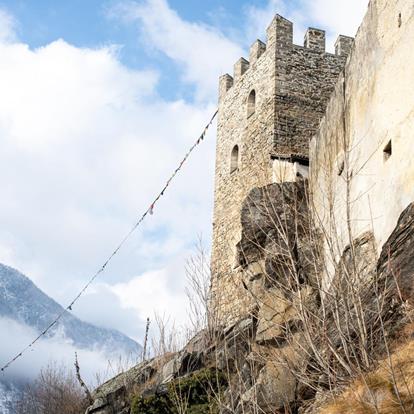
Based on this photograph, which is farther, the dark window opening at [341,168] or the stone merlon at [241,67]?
the stone merlon at [241,67]

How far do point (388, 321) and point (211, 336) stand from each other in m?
8.83

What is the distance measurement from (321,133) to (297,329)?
5922mm

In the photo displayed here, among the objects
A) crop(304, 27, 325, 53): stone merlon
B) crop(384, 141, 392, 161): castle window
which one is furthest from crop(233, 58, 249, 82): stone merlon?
crop(384, 141, 392, 161): castle window

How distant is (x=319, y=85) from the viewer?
19641mm

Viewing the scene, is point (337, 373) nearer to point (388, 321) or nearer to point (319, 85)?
point (388, 321)

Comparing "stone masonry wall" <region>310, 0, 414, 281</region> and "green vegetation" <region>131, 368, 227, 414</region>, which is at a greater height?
"stone masonry wall" <region>310, 0, 414, 281</region>

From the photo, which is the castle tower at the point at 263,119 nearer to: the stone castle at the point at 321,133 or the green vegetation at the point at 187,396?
the stone castle at the point at 321,133

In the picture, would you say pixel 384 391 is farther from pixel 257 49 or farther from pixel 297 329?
pixel 257 49

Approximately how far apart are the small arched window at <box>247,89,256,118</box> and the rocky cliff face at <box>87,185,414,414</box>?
5.50 meters

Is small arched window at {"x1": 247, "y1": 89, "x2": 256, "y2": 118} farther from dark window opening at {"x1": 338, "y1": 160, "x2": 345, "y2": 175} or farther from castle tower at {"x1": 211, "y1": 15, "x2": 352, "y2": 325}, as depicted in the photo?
dark window opening at {"x1": 338, "y1": 160, "x2": 345, "y2": 175}

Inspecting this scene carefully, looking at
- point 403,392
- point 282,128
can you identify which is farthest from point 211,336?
point 403,392

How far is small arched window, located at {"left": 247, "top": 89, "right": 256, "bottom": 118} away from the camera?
20125 millimetres

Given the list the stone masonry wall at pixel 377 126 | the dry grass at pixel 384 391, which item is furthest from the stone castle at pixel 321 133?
the dry grass at pixel 384 391

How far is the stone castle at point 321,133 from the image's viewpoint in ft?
30.9
